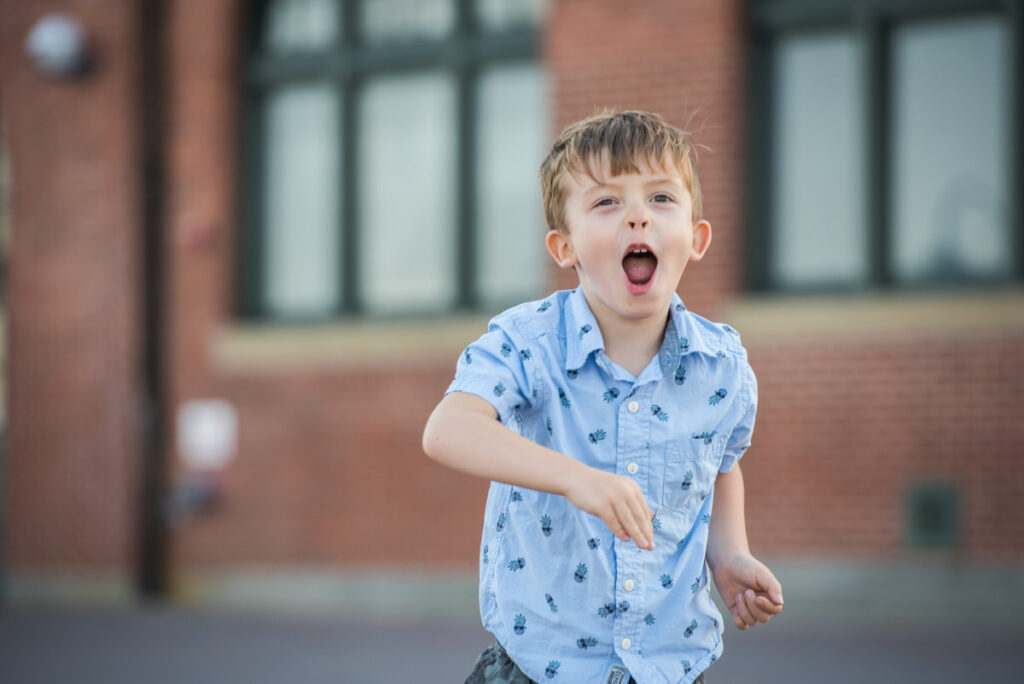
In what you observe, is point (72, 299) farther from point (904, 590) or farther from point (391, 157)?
point (904, 590)

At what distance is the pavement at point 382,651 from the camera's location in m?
6.80

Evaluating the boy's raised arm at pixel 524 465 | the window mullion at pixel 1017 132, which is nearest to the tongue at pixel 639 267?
the boy's raised arm at pixel 524 465

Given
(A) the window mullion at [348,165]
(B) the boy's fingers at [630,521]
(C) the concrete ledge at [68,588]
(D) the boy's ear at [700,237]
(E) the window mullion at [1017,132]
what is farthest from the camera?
(C) the concrete ledge at [68,588]

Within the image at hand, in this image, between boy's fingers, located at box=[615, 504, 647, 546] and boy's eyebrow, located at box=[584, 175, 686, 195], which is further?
boy's eyebrow, located at box=[584, 175, 686, 195]

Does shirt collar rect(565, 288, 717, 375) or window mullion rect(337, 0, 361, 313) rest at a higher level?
window mullion rect(337, 0, 361, 313)

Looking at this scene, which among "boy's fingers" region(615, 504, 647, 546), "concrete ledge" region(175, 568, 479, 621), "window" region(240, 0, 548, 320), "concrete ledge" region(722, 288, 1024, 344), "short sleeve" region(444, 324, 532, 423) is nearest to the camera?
"boy's fingers" region(615, 504, 647, 546)

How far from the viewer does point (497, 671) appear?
2574 mm

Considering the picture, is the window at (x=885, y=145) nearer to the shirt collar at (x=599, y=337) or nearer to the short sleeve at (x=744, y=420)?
the short sleeve at (x=744, y=420)

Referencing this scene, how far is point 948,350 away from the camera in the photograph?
809cm

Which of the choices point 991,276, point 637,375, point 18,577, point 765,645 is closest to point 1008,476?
point 991,276

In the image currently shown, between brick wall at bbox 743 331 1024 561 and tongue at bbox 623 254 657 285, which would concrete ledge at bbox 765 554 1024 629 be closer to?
brick wall at bbox 743 331 1024 561

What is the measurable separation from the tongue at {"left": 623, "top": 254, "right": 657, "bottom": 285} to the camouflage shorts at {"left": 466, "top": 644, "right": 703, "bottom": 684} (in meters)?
0.71

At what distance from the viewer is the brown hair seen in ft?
8.12

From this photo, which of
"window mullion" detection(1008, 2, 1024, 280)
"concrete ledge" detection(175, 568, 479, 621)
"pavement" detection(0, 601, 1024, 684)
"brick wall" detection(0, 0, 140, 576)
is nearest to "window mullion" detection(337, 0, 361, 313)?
"brick wall" detection(0, 0, 140, 576)
